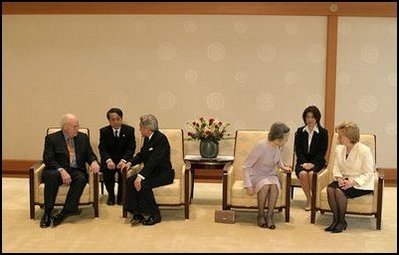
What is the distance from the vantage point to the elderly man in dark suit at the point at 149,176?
17.7ft

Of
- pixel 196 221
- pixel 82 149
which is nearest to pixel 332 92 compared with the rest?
pixel 196 221

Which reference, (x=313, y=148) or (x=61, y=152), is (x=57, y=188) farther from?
(x=313, y=148)

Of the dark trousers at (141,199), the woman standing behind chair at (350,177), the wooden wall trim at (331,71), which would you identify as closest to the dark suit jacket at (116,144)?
the dark trousers at (141,199)

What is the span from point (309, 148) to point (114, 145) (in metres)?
2.34

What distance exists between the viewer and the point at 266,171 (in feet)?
17.7

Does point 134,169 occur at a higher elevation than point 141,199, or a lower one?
higher

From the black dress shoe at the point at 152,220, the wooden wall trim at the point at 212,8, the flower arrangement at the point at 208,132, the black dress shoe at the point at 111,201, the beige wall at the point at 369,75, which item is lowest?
the black dress shoe at the point at 152,220

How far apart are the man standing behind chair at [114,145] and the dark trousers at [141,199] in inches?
32.9

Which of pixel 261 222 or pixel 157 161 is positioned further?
pixel 157 161

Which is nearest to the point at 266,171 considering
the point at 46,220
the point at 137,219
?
the point at 137,219

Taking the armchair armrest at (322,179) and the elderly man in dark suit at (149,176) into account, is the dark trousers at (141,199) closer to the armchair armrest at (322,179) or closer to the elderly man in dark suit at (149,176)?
the elderly man in dark suit at (149,176)

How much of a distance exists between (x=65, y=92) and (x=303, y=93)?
341 centimetres

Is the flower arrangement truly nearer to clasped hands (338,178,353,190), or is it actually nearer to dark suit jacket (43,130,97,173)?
dark suit jacket (43,130,97,173)

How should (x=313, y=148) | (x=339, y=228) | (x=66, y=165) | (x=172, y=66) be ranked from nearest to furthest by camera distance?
(x=339, y=228) < (x=66, y=165) < (x=313, y=148) < (x=172, y=66)
